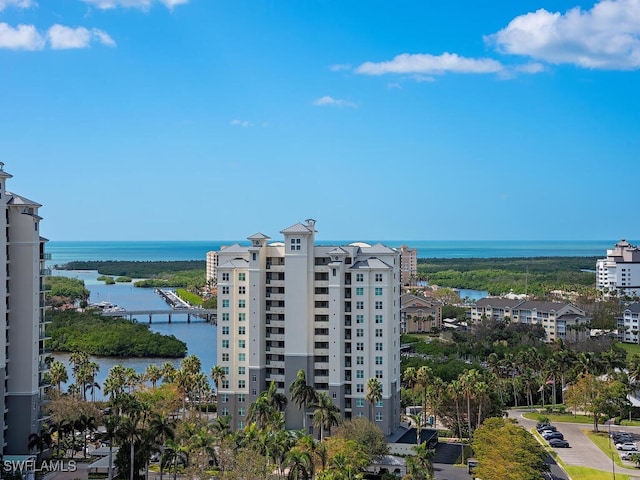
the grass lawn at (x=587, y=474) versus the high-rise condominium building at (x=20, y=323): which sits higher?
the high-rise condominium building at (x=20, y=323)

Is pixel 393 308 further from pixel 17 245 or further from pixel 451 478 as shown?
pixel 17 245

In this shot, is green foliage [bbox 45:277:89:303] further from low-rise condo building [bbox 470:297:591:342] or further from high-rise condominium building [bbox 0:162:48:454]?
high-rise condominium building [bbox 0:162:48:454]

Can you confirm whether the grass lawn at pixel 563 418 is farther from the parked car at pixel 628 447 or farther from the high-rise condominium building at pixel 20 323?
the high-rise condominium building at pixel 20 323

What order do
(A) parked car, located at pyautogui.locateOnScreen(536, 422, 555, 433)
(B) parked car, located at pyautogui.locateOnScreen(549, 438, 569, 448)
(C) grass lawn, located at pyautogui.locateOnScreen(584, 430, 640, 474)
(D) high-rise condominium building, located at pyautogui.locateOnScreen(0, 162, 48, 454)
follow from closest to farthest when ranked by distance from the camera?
1. (D) high-rise condominium building, located at pyautogui.locateOnScreen(0, 162, 48, 454)
2. (C) grass lawn, located at pyautogui.locateOnScreen(584, 430, 640, 474)
3. (B) parked car, located at pyautogui.locateOnScreen(549, 438, 569, 448)
4. (A) parked car, located at pyautogui.locateOnScreen(536, 422, 555, 433)

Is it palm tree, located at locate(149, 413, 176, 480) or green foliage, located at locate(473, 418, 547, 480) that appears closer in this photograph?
green foliage, located at locate(473, 418, 547, 480)

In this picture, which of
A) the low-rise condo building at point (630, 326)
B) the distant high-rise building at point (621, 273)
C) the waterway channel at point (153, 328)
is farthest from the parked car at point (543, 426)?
the distant high-rise building at point (621, 273)

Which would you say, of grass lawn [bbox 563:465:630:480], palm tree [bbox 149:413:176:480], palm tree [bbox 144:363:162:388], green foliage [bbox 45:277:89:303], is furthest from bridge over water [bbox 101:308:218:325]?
grass lawn [bbox 563:465:630:480]

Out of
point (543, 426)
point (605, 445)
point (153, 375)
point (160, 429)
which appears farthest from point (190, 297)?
point (160, 429)
